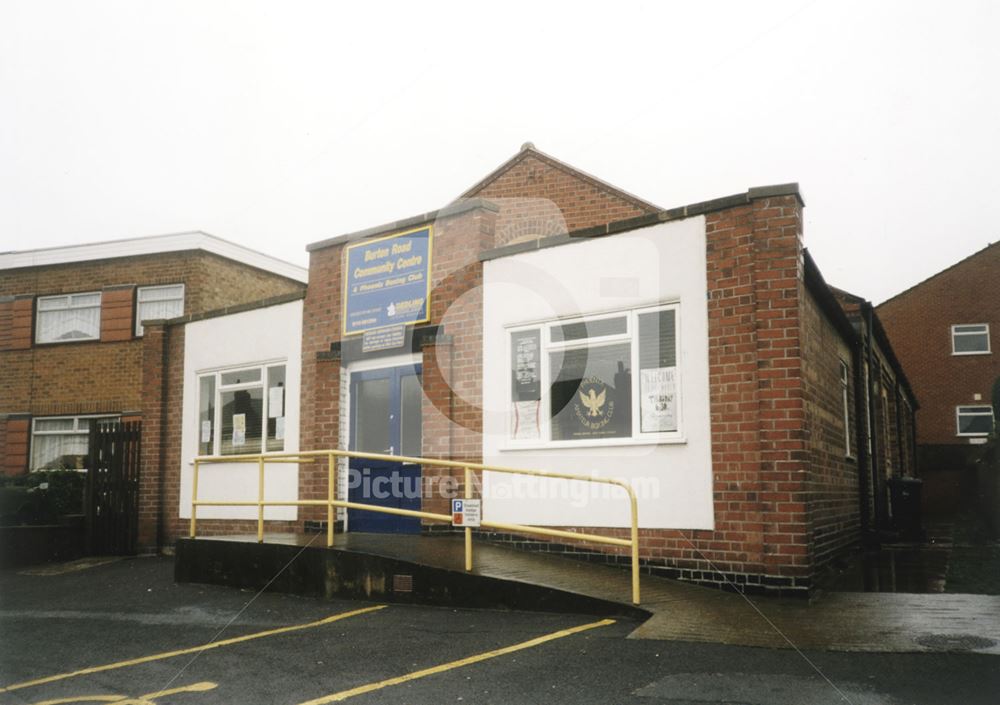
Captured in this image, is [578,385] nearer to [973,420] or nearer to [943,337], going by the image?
[943,337]

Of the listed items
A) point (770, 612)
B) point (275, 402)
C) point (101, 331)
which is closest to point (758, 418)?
point (770, 612)

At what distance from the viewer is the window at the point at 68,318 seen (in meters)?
20.0

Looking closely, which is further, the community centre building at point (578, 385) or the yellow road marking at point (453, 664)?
the community centre building at point (578, 385)

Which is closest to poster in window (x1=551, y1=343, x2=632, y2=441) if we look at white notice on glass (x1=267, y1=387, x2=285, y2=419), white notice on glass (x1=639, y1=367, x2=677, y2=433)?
white notice on glass (x1=639, y1=367, x2=677, y2=433)

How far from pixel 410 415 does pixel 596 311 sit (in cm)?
299

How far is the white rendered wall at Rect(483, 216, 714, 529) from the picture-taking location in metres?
8.32

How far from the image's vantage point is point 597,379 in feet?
30.1

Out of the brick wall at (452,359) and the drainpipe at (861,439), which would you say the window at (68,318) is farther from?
the drainpipe at (861,439)

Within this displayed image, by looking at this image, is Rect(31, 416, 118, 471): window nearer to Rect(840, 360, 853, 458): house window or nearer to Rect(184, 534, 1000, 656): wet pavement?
Rect(184, 534, 1000, 656): wet pavement

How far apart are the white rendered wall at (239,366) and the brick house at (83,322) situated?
19.0 feet

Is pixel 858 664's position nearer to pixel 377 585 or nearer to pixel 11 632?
pixel 377 585

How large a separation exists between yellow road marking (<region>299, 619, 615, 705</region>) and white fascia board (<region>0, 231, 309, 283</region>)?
15.9 m

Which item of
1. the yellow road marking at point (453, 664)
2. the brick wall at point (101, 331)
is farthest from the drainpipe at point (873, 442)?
the brick wall at point (101, 331)

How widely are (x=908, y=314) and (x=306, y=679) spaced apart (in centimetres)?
3170
